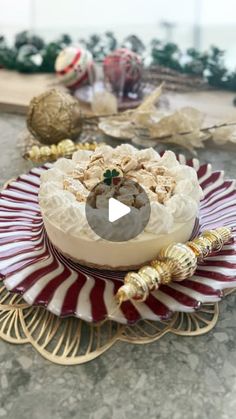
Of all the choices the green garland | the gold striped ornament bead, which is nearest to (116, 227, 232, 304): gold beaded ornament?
the gold striped ornament bead

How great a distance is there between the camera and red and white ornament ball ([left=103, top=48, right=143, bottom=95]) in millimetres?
1241

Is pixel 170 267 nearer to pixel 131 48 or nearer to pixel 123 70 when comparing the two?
pixel 123 70

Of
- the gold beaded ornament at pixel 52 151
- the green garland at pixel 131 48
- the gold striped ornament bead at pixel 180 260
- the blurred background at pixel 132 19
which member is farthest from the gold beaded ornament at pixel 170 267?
the blurred background at pixel 132 19

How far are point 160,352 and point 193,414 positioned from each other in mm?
85

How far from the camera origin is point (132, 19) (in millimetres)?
2125

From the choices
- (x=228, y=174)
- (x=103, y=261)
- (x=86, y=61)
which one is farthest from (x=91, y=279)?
(x=86, y=61)

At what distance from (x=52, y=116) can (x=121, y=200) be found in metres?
0.44

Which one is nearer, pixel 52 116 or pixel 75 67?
pixel 52 116

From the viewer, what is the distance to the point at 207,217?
782 mm

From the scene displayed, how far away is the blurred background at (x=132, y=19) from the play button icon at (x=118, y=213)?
1225 mm

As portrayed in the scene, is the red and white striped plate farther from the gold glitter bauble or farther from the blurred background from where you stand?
the blurred background

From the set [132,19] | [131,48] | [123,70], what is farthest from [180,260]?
[132,19]

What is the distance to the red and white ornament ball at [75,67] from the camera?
4.26ft

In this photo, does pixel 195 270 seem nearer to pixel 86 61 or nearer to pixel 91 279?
pixel 91 279
